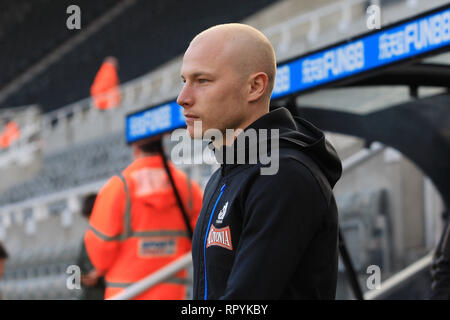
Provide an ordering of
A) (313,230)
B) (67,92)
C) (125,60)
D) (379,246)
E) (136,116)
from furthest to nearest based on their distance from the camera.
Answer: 1. (67,92)
2. (125,60)
3. (379,246)
4. (136,116)
5. (313,230)

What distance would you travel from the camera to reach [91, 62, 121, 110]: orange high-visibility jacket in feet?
55.5

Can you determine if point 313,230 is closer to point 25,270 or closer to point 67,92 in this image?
point 25,270

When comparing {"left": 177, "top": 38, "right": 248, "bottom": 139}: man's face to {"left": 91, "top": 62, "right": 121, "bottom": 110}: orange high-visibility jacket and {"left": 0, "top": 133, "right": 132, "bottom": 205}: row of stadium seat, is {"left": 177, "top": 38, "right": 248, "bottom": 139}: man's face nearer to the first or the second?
{"left": 0, "top": 133, "right": 132, "bottom": 205}: row of stadium seat

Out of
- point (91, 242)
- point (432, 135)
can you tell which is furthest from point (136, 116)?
point (432, 135)

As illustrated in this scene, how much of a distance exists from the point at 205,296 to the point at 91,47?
21.1 m

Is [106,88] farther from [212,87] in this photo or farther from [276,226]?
[276,226]

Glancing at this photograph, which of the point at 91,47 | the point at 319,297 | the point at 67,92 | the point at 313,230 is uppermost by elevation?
the point at 91,47

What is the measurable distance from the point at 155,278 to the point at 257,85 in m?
2.05

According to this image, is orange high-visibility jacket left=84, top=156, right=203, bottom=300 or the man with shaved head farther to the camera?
orange high-visibility jacket left=84, top=156, right=203, bottom=300

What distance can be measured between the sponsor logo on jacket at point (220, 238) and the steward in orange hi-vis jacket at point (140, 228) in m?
1.94

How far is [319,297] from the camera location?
3.87 feet

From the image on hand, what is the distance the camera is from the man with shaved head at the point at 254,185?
1112 millimetres

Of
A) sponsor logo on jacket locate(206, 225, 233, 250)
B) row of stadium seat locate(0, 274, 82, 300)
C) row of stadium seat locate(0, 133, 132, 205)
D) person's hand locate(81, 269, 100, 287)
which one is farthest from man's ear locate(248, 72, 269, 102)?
row of stadium seat locate(0, 133, 132, 205)

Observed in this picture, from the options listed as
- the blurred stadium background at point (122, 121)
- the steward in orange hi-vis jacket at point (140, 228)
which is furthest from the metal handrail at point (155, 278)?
the blurred stadium background at point (122, 121)
